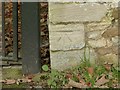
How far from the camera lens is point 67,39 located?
3.93m

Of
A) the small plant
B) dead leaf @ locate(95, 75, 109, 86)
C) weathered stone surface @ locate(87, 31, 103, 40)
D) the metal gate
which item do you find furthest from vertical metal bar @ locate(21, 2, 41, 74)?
dead leaf @ locate(95, 75, 109, 86)

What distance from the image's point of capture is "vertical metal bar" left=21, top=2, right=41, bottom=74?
4137 mm

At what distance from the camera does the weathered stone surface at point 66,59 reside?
13.0ft

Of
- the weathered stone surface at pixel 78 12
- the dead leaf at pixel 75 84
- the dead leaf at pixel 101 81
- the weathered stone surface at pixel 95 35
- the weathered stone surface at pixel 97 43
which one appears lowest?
the dead leaf at pixel 75 84

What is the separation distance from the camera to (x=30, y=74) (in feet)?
13.8

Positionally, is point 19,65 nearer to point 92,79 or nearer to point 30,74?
point 30,74

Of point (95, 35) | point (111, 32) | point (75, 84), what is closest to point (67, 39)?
point (95, 35)

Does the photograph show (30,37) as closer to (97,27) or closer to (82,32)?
(82,32)

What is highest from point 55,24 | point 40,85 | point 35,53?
point 55,24

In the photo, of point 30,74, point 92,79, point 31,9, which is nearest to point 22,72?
point 30,74

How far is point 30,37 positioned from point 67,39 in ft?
1.53

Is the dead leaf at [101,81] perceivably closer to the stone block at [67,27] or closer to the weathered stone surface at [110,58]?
the weathered stone surface at [110,58]

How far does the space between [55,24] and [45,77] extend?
21.2 inches

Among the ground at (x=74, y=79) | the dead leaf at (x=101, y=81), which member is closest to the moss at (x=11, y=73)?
the ground at (x=74, y=79)
